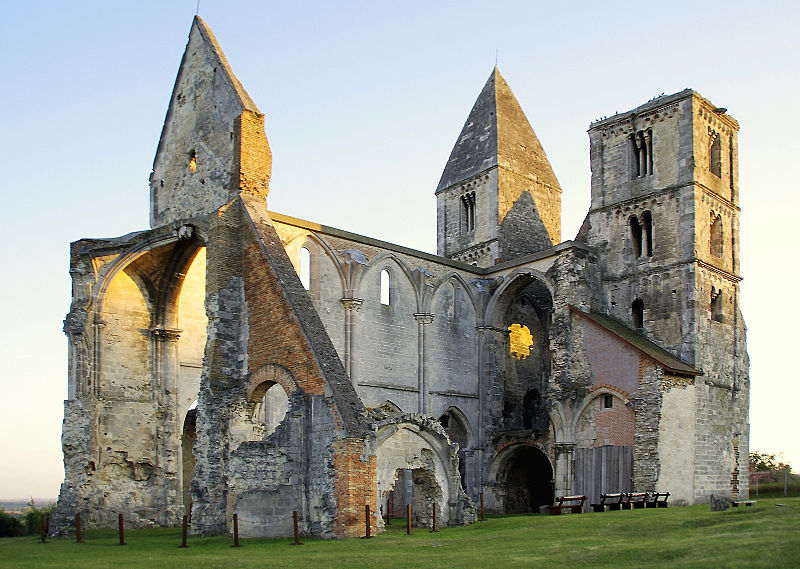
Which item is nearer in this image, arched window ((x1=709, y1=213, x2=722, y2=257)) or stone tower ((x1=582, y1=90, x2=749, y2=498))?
stone tower ((x1=582, y1=90, x2=749, y2=498))

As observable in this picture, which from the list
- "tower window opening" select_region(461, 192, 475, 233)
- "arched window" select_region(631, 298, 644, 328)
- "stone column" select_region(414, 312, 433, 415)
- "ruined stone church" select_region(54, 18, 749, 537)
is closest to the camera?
"ruined stone church" select_region(54, 18, 749, 537)

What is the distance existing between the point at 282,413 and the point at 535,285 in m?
12.6

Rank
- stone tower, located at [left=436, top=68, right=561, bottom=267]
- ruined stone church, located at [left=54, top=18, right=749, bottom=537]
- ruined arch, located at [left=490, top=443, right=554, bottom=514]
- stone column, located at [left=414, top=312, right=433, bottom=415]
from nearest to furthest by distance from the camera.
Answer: ruined stone church, located at [left=54, top=18, right=749, bottom=537] → stone column, located at [left=414, top=312, right=433, bottom=415] → ruined arch, located at [left=490, top=443, right=554, bottom=514] → stone tower, located at [left=436, top=68, right=561, bottom=267]

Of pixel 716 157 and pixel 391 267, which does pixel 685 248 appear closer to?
pixel 716 157

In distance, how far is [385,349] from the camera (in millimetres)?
26969

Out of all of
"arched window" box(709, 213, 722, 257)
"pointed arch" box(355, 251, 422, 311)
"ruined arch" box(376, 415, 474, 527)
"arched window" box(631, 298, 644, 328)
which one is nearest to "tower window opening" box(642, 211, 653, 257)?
"arched window" box(631, 298, 644, 328)

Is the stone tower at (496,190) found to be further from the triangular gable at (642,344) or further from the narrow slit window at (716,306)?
the narrow slit window at (716,306)

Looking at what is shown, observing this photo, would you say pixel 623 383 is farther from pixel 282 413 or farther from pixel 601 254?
pixel 282 413

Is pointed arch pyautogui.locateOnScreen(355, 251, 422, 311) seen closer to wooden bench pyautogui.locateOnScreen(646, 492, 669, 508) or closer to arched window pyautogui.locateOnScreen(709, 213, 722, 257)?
wooden bench pyautogui.locateOnScreen(646, 492, 669, 508)

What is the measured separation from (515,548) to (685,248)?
53.2ft

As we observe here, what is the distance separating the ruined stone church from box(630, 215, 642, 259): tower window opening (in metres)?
0.11

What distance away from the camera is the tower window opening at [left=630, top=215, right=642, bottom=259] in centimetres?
2888

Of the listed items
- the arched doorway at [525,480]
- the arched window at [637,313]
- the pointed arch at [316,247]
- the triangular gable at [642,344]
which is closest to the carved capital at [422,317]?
the pointed arch at [316,247]

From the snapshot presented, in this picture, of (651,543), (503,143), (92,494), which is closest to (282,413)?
(92,494)
